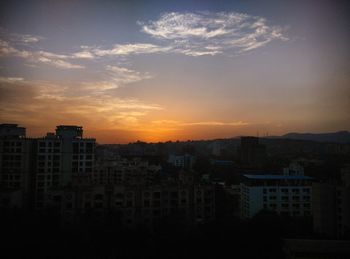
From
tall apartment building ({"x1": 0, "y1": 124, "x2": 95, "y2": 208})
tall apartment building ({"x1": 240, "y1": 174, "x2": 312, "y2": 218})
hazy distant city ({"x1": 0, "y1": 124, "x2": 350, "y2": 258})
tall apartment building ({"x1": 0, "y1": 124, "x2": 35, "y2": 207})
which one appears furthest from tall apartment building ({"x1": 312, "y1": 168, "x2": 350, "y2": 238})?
tall apartment building ({"x1": 0, "y1": 124, "x2": 35, "y2": 207})

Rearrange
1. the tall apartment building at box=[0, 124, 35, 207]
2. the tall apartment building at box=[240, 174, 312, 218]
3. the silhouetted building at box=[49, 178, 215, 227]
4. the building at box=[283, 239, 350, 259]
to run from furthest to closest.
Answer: the tall apartment building at box=[0, 124, 35, 207] → the tall apartment building at box=[240, 174, 312, 218] → the silhouetted building at box=[49, 178, 215, 227] → the building at box=[283, 239, 350, 259]

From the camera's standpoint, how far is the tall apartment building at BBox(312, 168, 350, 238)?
4.27 m

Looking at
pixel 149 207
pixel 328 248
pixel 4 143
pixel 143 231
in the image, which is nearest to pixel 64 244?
pixel 143 231

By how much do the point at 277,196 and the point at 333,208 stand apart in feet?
4.31

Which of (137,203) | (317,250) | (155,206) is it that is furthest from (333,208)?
(137,203)

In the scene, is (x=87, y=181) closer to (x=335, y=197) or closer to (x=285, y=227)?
(x=285, y=227)

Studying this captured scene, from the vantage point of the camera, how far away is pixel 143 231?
12.1 ft

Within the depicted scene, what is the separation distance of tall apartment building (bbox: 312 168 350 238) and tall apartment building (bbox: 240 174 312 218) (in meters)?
1.05

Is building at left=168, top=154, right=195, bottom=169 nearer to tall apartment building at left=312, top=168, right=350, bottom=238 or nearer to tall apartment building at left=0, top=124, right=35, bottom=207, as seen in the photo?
tall apartment building at left=0, top=124, right=35, bottom=207

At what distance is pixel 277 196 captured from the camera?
225 inches

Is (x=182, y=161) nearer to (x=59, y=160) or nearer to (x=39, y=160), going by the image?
(x=59, y=160)

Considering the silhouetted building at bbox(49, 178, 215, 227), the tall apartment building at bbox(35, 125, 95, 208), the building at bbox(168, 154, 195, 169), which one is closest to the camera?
the silhouetted building at bbox(49, 178, 215, 227)

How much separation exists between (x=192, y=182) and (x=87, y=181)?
155 centimetres

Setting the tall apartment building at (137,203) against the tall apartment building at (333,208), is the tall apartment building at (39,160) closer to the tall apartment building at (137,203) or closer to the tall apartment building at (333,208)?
the tall apartment building at (137,203)
